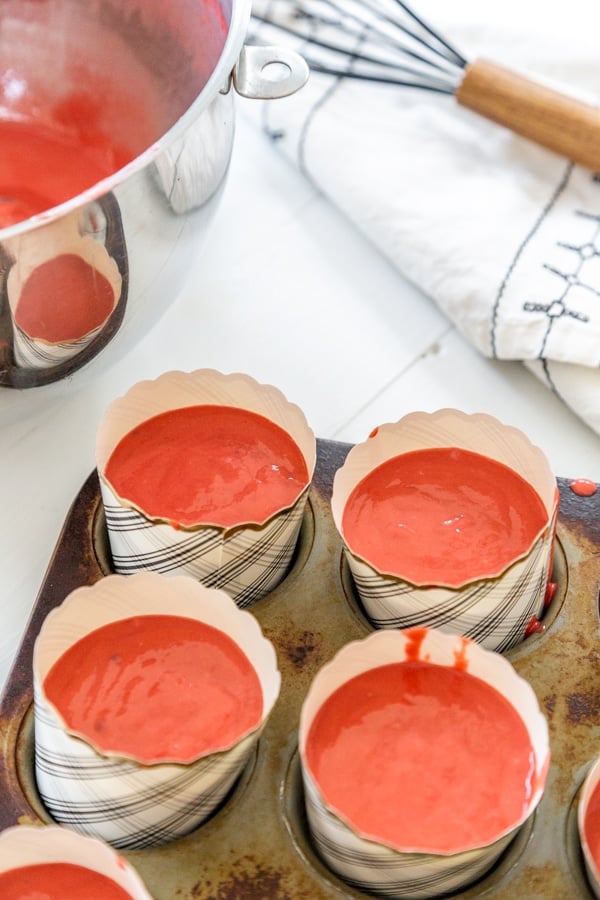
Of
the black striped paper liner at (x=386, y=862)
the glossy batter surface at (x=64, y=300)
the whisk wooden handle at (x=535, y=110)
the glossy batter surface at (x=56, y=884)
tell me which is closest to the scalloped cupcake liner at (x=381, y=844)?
the black striped paper liner at (x=386, y=862)

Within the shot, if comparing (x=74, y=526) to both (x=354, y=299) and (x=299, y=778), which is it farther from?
(x=354, y=299)

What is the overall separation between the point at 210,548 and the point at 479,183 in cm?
45

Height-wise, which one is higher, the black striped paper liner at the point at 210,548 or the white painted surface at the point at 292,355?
the black striped paper liner at the point at 210,548

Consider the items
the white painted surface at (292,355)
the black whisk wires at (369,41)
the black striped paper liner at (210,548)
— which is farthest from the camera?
the black whisk wires at (369,41)

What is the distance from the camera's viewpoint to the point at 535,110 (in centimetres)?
97

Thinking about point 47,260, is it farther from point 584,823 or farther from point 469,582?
point 584,823

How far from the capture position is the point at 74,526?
0.76 metres

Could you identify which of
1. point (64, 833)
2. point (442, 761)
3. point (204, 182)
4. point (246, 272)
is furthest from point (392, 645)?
point (246, 272)

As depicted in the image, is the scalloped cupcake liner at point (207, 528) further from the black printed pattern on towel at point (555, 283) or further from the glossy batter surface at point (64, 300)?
the black printed pattern on towel at point (555, 283)

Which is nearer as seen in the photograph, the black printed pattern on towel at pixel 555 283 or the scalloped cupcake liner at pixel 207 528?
the scalloped cupcake liner at pixel 207 528

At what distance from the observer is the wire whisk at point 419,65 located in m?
0.96

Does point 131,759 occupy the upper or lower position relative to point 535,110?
lower

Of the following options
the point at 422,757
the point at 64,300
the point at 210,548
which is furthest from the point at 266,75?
the point at 422,757

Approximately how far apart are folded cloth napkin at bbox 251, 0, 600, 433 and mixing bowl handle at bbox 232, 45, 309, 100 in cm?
24
